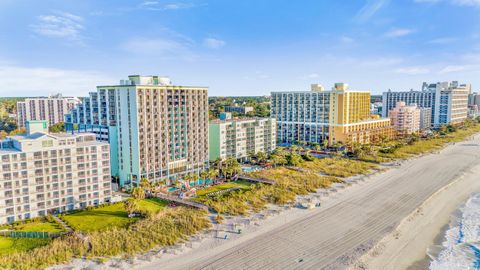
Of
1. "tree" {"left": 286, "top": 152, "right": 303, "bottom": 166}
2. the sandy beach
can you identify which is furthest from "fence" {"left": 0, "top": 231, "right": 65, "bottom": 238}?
"tree" {"left": 286, "top": 152, "right": 303, "bottom": 166}

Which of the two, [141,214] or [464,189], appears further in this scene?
[464,189]

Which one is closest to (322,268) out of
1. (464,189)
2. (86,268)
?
(86,268)

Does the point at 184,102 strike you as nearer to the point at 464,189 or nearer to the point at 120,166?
the point at 120,166

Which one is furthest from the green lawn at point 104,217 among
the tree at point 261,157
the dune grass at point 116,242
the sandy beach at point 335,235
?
the tree at point 261,157

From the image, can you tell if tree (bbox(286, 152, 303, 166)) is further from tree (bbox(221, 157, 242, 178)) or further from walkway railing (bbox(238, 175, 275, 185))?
tree (bbox(221, 157, 242, 178))

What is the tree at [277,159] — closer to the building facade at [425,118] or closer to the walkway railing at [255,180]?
the walkway railing at [255,180]

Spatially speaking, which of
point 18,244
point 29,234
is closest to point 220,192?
point 29,234

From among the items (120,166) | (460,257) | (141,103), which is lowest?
(460,257)
